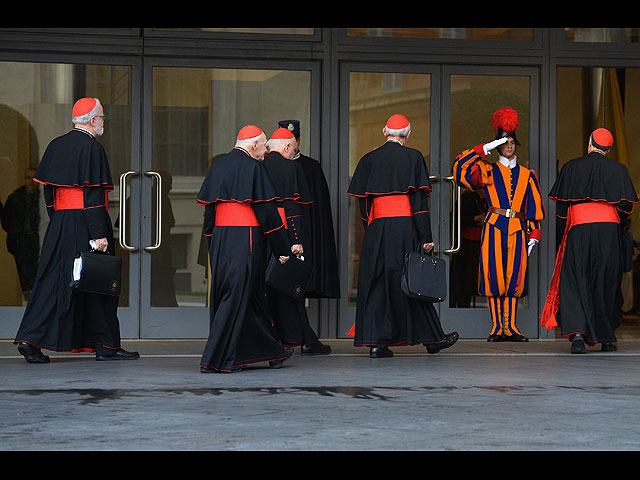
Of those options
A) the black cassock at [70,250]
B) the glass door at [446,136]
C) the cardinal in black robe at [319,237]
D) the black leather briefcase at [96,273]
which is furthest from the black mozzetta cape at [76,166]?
the glass door at [446,136]

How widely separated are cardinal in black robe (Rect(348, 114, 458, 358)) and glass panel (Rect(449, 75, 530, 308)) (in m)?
1.84

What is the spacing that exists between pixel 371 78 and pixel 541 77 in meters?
1.53

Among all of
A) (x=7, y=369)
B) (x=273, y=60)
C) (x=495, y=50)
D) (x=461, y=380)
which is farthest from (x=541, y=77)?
(x=7, y=369)

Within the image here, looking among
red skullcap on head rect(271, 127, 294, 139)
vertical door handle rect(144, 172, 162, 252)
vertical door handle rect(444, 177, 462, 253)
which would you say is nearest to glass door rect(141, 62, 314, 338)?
vertical door handle rect(144, 172, 162, 252)

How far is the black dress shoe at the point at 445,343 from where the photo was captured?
808 centimetres

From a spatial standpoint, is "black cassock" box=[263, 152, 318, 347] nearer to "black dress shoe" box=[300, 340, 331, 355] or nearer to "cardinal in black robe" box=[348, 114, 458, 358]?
"black dress shoe" box=[300, 340, 331, 355]

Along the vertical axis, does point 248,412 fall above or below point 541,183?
below

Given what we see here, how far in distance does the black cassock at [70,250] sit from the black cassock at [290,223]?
Answer: 1.16 m

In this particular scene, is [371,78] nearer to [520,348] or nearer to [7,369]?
[520,348]

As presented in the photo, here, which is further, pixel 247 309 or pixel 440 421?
pixel 247 309

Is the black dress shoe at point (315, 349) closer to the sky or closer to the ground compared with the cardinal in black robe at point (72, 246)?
closer to the ground

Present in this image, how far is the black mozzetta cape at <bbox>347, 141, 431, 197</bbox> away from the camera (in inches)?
313

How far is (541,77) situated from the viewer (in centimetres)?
993

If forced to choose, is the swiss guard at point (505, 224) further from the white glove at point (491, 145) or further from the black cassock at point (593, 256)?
the black cassock at point (593, 256)
